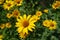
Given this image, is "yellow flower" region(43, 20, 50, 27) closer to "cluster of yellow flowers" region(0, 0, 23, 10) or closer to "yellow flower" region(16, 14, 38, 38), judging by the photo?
"yellow flower" region(16, 14, 38, 38)

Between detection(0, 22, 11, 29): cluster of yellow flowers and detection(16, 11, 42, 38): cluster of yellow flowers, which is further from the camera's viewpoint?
detection(0, 22, 11, 29): cluster of yellow flowers

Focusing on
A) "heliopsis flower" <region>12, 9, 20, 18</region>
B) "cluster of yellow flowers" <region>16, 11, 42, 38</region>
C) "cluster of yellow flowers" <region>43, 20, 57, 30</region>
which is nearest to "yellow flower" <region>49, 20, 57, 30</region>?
"cluster of yellow flowers" <region>43, 20, 57, 30</region>

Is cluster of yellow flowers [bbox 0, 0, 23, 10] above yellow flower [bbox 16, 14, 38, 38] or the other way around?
above

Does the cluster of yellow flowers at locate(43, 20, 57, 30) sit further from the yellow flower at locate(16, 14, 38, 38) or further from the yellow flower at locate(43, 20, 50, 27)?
the yellow flower at locate(16, 14, 38, 38)

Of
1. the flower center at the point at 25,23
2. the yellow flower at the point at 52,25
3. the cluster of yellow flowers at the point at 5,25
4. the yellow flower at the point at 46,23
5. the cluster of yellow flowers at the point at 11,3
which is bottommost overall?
the yellow flower at the point at 52,25

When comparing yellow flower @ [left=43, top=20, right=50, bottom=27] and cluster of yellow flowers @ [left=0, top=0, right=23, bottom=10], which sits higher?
cluster of yellow flowers @ [left=0, top=0, right=23, bottom=10]

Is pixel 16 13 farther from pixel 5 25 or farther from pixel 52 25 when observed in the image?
pixel 52 25

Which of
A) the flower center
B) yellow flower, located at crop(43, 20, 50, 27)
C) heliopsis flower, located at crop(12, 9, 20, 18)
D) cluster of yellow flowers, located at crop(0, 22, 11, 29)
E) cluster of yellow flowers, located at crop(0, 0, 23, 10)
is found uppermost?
cluster of yellow flowers, located at crop(0, 0, 23, 10)

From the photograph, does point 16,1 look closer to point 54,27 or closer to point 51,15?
point 51,15

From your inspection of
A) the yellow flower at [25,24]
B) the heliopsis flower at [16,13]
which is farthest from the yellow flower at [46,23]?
the heliopsis flower at [16,13]

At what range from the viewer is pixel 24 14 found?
7.27 feet

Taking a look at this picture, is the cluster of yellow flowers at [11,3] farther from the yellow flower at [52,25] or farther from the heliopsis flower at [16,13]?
the yellow flower at [52,25]

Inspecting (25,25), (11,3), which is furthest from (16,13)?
(25,25)

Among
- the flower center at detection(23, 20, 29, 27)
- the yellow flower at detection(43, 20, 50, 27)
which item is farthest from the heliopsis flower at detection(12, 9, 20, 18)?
the yellow flower at detection(43, 20, 50, 27)
